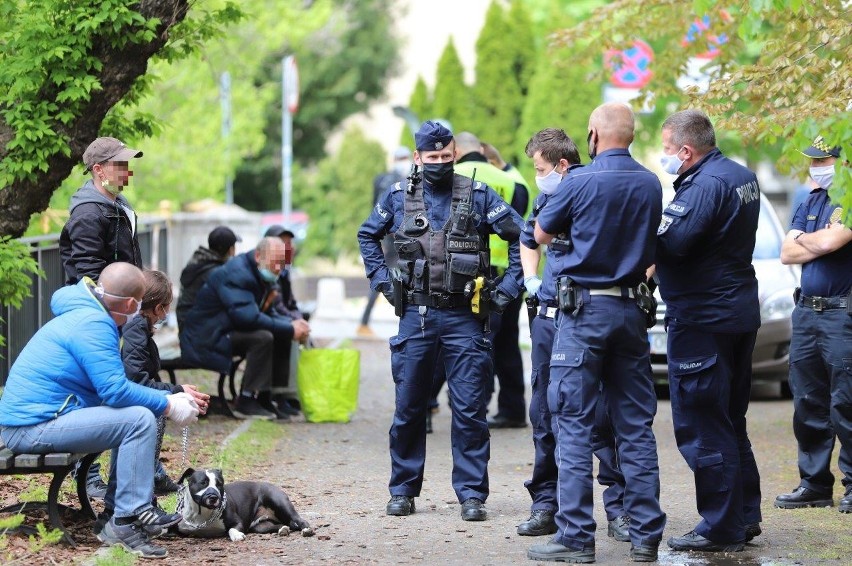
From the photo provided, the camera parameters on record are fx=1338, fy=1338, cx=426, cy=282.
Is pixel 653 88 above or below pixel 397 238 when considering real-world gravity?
above

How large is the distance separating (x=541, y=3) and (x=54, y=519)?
1114 inches

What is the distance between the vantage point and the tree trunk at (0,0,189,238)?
9.21 meters

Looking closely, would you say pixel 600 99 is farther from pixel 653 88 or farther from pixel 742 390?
pixel 742 390

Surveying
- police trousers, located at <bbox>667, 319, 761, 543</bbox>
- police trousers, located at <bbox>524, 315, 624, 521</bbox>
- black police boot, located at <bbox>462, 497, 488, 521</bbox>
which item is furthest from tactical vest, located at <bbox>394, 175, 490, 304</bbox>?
police trousers, located at <bbox>667, 319, 761, 543</bbox>

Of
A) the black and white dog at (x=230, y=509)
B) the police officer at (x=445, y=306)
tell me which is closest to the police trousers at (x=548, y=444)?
the police officer at (x=445, y=306)

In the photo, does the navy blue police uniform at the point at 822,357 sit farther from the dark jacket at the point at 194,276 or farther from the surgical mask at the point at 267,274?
the dark jacket at the point at 194,276

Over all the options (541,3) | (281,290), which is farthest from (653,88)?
(541,3)

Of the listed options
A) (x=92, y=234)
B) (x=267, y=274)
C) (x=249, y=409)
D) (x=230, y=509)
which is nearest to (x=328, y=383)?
(x=249, y=409)

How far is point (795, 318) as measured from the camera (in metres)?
8.40

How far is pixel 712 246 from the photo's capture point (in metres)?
6.73

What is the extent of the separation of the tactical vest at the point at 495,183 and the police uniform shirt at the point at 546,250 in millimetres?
2677

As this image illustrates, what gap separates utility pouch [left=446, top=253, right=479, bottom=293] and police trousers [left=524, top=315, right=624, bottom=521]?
1.50ft

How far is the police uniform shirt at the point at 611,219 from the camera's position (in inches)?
254

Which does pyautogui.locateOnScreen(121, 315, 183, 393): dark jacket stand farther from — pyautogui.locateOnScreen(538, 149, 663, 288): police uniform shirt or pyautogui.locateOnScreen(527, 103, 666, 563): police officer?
pyautogui.locateOnScreen(538, 149, 663, 288): police uniform shirt
